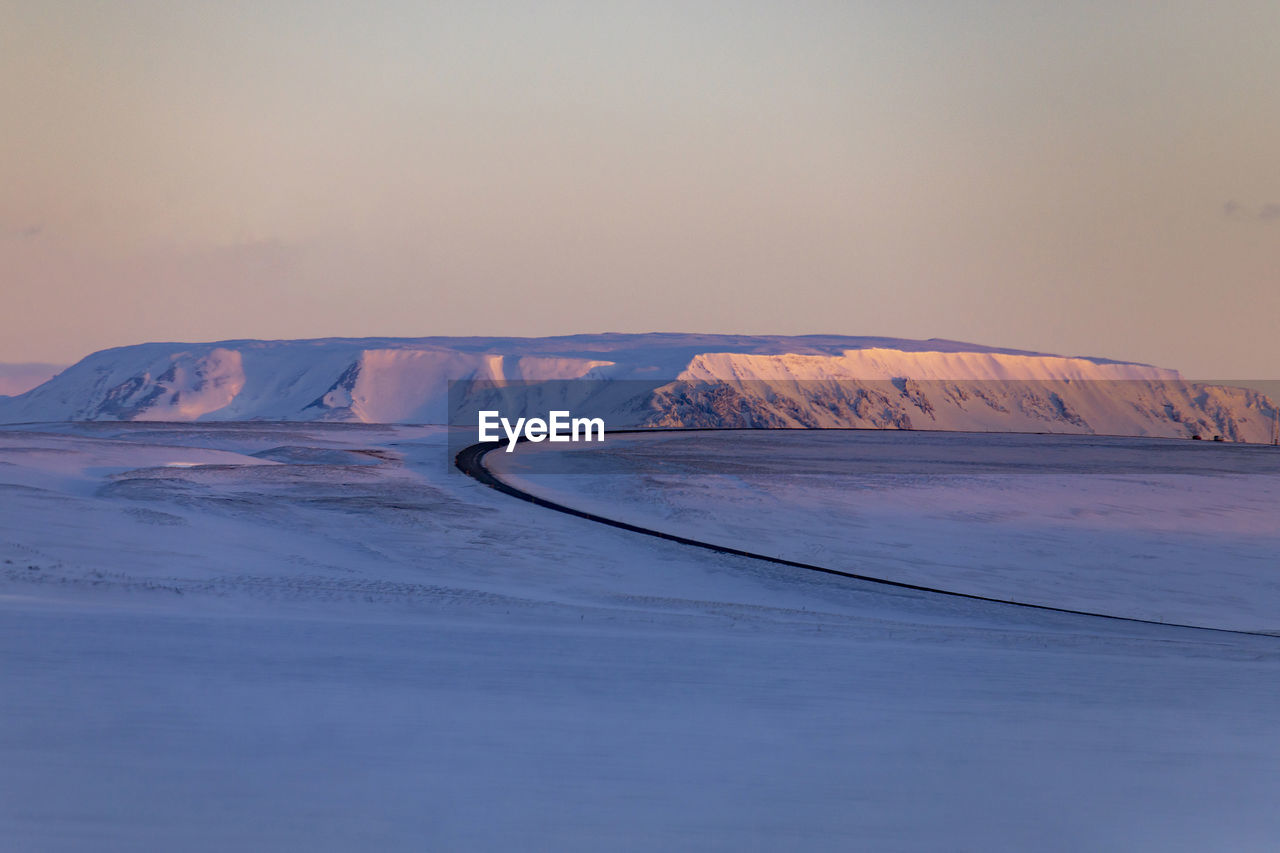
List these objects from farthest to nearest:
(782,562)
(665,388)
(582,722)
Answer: (665,388) → (782,562) → (582,722)

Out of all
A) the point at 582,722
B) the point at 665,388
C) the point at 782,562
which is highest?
the point at 665,388

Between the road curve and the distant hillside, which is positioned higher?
the distant hillside

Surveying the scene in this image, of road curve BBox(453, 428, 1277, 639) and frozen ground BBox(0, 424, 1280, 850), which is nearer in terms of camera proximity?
frozen ground BBox(0, 424, 1280, 850)

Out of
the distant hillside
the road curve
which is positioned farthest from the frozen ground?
the distant hillside

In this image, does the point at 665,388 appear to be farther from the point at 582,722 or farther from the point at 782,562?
the point at 582,722

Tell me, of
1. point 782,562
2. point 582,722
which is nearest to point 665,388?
point 782,562

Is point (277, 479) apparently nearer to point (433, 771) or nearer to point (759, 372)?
point (433, 771)

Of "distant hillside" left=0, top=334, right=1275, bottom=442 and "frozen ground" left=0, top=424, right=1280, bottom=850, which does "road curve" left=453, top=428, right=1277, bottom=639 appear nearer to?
"frozen ground" left=0, top=424, right=1280, bottom=850
